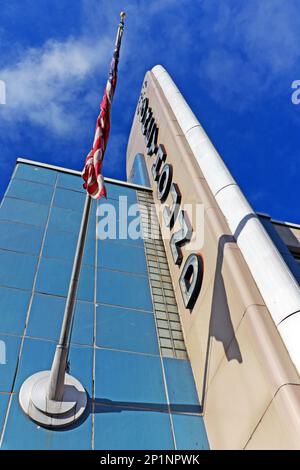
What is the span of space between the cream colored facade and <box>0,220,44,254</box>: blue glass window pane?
173 inches

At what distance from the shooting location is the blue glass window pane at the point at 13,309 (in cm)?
975

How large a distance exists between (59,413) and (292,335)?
4.51 meters

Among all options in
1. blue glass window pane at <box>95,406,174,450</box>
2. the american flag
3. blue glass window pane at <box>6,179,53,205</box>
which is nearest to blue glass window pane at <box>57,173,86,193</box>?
blue glass window pane at <box>6,179,53,205</box>

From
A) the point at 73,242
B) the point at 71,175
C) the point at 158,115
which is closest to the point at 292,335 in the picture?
the point at 73,242

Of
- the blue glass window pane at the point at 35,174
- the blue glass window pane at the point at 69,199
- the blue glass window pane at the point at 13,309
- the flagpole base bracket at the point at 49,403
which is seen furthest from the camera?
the blue glass window pane at the point at 35,174

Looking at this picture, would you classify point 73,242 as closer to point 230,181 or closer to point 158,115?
point 230,181

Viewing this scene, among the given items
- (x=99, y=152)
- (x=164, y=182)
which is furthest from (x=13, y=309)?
(x=164, y=182)

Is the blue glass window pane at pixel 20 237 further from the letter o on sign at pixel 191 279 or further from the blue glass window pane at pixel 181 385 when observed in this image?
the blue glass window pane at pixel 181 385

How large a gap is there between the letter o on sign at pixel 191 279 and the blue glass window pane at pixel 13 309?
13.4 feet

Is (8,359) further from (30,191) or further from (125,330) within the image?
(30,191)

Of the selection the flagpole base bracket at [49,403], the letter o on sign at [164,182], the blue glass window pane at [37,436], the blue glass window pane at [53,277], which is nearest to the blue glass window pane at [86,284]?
the blue glass window pane at [53,277]

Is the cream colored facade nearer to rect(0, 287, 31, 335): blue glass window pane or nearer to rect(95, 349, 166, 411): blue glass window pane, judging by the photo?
rect(95, 349, 166, 411): blue glass window pane

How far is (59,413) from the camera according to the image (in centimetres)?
810

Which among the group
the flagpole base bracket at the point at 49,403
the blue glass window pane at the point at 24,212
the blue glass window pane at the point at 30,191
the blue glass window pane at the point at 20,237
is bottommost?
the flagpole base bracket at the point at 49,403
